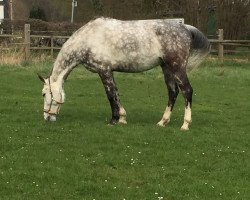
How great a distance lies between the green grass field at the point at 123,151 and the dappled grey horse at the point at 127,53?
55 cm

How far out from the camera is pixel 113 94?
11.0 meters

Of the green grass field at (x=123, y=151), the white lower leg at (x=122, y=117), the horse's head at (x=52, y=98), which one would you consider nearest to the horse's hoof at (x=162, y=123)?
the green grass field at (x=123, y=151)

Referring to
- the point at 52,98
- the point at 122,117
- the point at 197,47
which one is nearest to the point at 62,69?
the point at 52,98

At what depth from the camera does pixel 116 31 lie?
10852 mm

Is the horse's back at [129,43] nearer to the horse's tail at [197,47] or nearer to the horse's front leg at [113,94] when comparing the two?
the horse's front leg at [113,94]

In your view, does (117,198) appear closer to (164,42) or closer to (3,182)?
(3,182)

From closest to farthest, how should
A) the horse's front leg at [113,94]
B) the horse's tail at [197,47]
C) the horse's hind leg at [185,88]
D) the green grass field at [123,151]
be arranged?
the green grass field at [123,151] → the horse's hind leg at [185,88] → the horse's front leg at [113,94] → the horse's tail at [197,47]

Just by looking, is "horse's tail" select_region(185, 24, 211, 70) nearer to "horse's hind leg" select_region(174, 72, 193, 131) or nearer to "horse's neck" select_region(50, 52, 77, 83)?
"horse's hind leg" select_region(174, 72, 193, 131)

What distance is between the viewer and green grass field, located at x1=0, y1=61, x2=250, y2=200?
676 cm

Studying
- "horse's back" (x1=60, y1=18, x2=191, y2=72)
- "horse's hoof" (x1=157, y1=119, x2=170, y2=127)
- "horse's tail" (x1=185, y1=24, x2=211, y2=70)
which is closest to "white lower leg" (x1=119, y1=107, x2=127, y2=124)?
"horse's hoof" (x1=157, y1=119, x2=170, y2=127)

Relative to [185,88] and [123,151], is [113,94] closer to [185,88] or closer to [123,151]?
[185,88]

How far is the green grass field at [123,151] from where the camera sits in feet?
22.2

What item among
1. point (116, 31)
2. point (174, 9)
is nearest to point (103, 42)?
point (116, 31)

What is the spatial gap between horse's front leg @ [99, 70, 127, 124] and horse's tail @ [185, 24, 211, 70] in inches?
60.2
